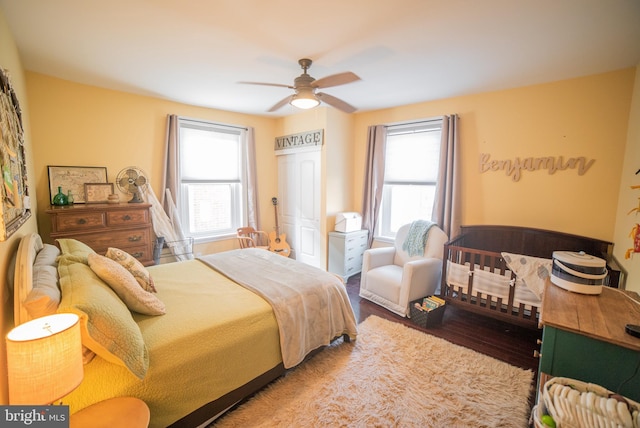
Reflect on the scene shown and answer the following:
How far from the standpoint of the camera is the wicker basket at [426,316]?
2.68 m

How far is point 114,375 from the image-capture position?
1.24 meters

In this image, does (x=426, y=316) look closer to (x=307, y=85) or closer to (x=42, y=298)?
(x=307, y=85)

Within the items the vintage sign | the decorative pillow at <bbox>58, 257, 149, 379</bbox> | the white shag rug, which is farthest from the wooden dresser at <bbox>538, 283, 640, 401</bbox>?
the vintage sign

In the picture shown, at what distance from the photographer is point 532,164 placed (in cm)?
289

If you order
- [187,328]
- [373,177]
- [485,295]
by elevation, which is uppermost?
[373,177]

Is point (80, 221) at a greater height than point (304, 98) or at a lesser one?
lesser

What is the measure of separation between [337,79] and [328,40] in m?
0.30

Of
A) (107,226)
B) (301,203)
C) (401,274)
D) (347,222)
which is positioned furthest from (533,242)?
(107,226)

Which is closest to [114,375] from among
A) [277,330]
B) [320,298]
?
[277,330]

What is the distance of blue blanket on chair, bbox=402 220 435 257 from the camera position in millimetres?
3279

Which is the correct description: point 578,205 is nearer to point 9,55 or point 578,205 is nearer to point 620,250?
point 620,250

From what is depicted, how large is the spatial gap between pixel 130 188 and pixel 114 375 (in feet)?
8.76

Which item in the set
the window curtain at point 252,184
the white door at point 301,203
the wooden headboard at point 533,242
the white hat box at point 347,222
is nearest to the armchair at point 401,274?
the wooden headboard at point 533,242

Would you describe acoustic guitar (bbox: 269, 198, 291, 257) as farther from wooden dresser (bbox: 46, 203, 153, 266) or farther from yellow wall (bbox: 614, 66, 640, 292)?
yellow wall (bbox: 614, 66, 640, 292)
